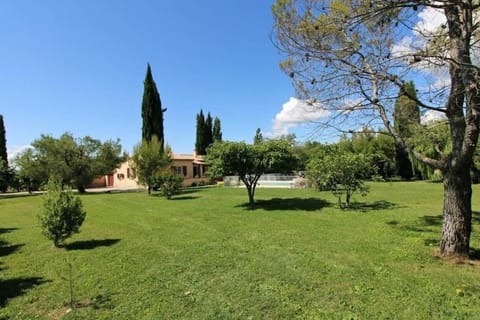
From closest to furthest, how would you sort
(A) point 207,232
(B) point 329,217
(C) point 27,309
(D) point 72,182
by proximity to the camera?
(C) point 27,309 → (A) point 207,232 → (B) point 329,217 → (D) point 72,182

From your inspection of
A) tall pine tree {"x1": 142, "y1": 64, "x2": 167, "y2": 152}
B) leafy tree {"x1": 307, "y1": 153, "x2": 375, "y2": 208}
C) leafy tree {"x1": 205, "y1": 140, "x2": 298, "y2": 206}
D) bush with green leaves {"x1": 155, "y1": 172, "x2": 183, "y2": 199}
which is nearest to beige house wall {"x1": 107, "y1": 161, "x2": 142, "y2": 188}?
tall pine tree {"x1": 142, "y1": 64, "x2": 167, "y2": 152}

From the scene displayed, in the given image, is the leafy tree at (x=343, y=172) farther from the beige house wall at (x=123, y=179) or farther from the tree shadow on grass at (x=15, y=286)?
the beige house wall at (x=123, y=179)

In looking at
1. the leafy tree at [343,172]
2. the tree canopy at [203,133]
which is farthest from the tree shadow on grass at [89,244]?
the tree canopy at [203,133]

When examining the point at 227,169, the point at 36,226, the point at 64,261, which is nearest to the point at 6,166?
the point at 36,226

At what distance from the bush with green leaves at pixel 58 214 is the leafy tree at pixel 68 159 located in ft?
67.5

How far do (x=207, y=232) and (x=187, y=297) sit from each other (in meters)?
4.09

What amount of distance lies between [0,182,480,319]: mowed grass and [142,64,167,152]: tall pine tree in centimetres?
1946

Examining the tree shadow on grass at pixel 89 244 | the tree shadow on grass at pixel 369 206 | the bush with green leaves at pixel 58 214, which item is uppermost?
the bush with green leaves at pixel 58 214

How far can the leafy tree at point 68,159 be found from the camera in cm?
2544

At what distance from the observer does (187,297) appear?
3.95 m

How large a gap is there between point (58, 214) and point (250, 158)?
7321 millimetres

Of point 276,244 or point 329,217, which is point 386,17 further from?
point 329,217

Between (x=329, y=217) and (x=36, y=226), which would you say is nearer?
(x=329, y=217)

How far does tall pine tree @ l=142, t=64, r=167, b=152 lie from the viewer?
90.2 ft
